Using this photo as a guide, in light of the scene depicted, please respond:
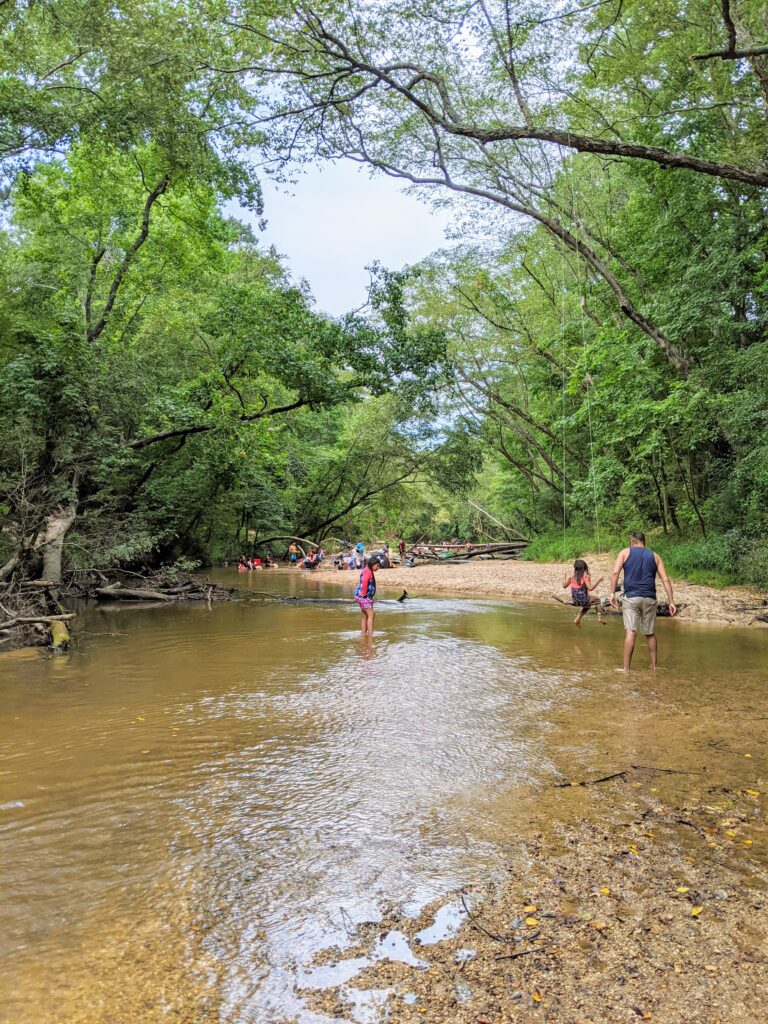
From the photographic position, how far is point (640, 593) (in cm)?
859

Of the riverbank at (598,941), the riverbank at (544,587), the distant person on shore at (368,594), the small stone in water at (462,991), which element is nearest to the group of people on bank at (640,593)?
the distant person on shore at (368,594)

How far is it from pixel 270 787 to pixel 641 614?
20.4 ft

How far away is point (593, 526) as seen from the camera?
27125 mm

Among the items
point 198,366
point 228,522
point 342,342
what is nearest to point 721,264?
point 342,342

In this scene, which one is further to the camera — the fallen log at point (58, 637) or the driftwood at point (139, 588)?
the driftwood at point (139, 588)

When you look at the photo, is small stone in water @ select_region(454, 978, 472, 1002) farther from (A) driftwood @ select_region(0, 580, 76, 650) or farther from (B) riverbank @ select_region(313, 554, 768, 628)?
(B) riverbank @ select_region(313, 554, 768, 628)

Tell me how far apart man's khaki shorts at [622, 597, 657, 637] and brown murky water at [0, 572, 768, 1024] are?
62 cm

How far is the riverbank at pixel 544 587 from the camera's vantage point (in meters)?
13.7

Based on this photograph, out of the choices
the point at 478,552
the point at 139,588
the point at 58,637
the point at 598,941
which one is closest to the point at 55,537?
the point at 58,637

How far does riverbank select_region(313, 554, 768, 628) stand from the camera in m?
13.7

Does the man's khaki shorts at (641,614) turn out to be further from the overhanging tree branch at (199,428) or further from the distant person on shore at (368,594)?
the overhanging tree branch at (199,428)

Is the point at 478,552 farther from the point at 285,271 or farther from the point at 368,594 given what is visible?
the point at 368,594

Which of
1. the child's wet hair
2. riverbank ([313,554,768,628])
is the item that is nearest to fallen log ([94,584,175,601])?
riverbank ([313,554,768,628])

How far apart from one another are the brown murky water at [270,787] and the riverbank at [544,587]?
182 inches
